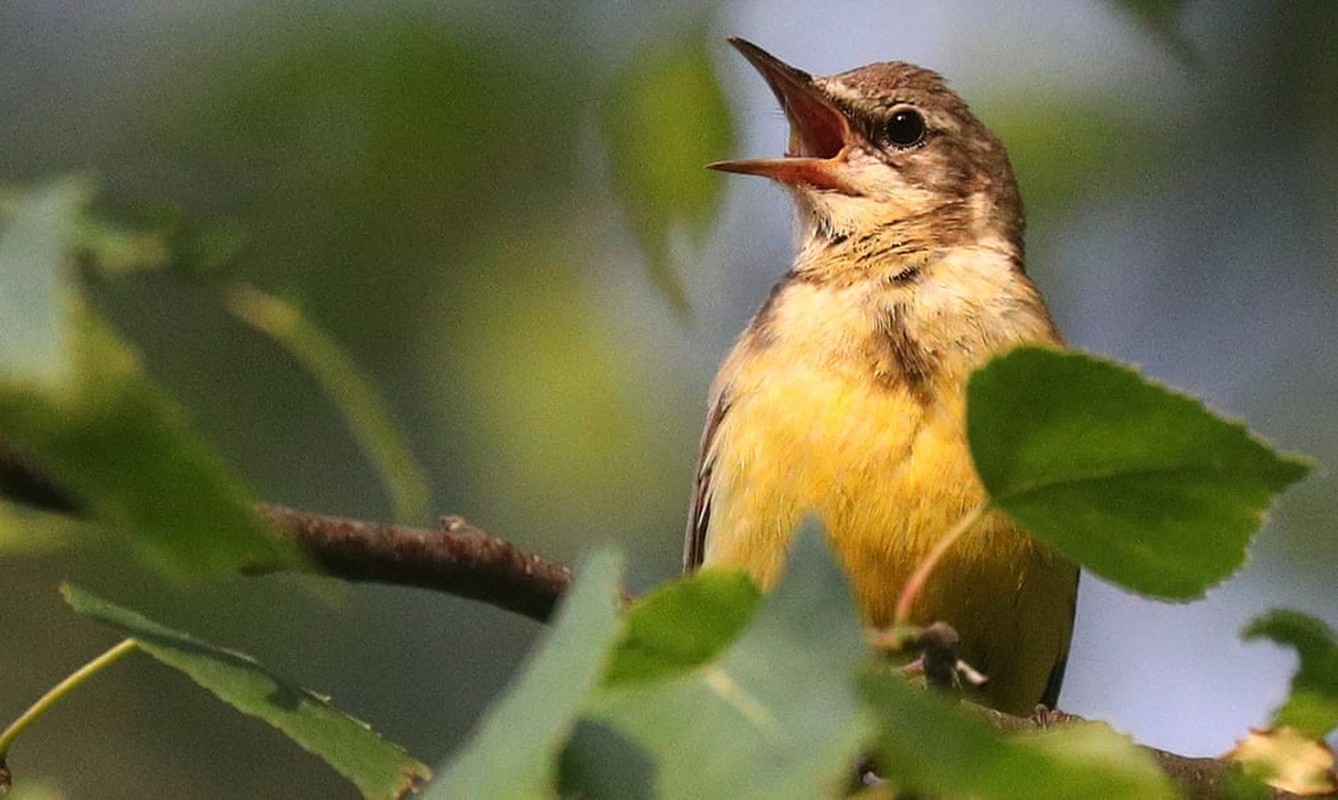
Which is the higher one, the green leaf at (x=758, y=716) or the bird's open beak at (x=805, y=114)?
the bird's open beak at (x=805, y=114)

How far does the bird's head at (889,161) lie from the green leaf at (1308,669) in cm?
321

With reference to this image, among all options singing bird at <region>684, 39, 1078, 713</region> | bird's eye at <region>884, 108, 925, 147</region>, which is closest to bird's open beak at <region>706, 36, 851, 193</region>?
bird's eye at <region>884, 108, 925, 147</region>

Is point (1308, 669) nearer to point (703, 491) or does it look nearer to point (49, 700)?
point (49, 700)

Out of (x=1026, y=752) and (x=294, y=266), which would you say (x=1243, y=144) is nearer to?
(x=294, y=266)

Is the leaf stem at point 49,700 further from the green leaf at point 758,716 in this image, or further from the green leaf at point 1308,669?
the green leaf at point 1308,669

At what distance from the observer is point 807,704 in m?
1.39

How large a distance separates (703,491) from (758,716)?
3797 mm

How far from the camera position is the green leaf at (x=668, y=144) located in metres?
3.47

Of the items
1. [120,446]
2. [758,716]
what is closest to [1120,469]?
[758,716]

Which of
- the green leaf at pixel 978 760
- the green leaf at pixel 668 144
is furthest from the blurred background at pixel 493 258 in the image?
the green leaf at pixel 978 760

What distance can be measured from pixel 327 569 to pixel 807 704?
1.15 metres

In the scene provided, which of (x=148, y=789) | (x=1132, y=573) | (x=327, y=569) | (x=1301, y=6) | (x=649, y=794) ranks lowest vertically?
(x=649, y=794)

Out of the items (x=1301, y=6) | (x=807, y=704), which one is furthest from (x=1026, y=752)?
(x=1301, y=6)

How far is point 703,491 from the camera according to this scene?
5.23 m
